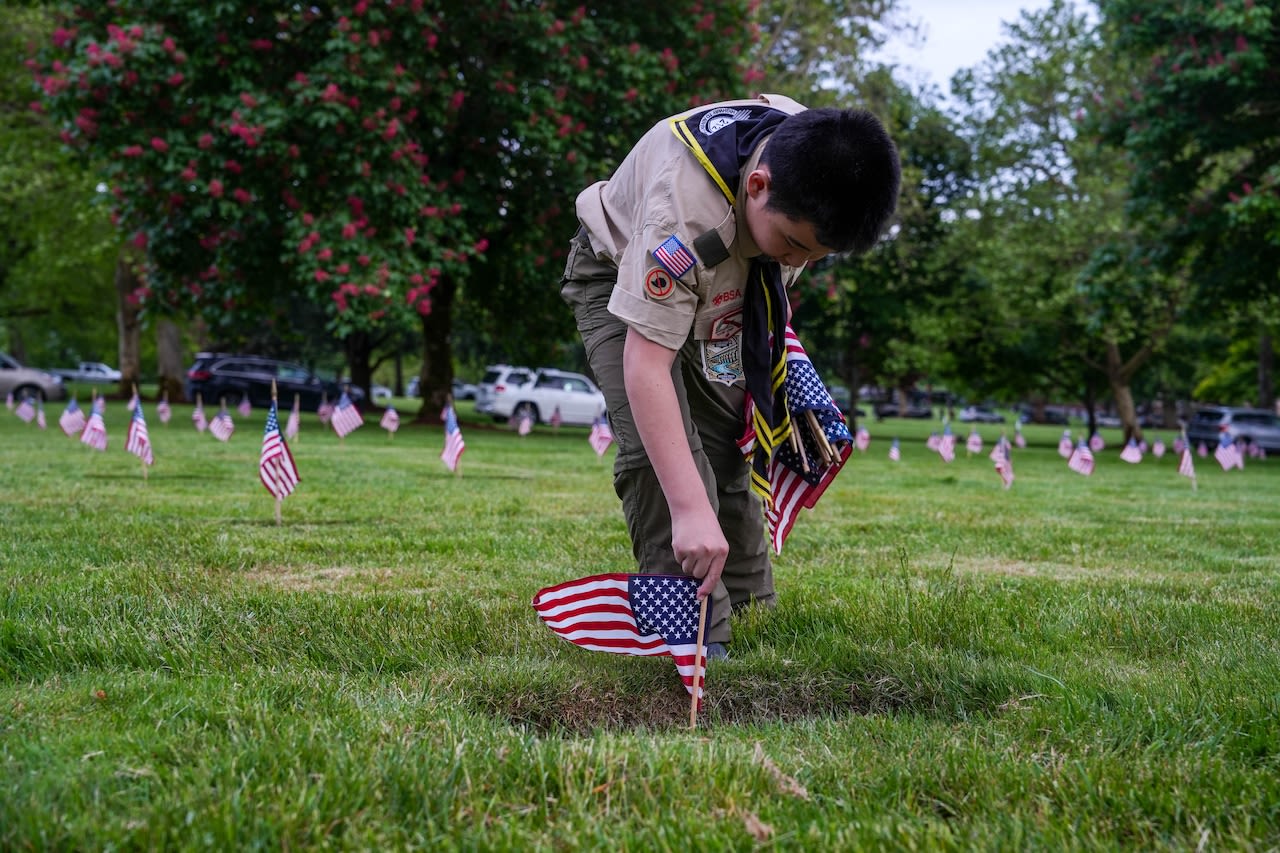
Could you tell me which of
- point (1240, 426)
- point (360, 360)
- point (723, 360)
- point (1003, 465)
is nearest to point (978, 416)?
point (1240, 426)

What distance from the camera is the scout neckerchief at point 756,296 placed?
2.70m

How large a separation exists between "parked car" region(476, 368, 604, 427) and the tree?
46.4 ft

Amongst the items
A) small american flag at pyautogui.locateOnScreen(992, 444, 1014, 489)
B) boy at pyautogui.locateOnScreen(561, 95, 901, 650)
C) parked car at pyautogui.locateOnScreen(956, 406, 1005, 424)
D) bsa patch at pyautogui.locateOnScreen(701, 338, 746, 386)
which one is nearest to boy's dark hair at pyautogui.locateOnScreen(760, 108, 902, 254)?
boy at pyautogui.locateOnScreen(561, 95, 901, 650)

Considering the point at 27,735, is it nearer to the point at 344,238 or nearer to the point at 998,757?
the point at 998,757

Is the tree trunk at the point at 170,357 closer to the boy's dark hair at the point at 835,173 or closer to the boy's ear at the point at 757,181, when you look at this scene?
the boy's ear at the point at 757,181

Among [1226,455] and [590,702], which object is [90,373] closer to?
[1226,455]

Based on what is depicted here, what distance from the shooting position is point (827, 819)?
2.00 m

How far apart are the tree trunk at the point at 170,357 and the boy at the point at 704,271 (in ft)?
100

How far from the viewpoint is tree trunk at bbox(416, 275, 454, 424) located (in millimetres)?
22109

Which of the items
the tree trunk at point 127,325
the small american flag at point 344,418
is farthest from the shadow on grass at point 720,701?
the tree trunk at point 127,325

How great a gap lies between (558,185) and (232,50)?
18.4 feet

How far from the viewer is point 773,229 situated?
8.59ft

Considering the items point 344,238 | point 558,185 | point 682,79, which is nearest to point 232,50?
point 344,238

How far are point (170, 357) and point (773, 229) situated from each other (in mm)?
31787
